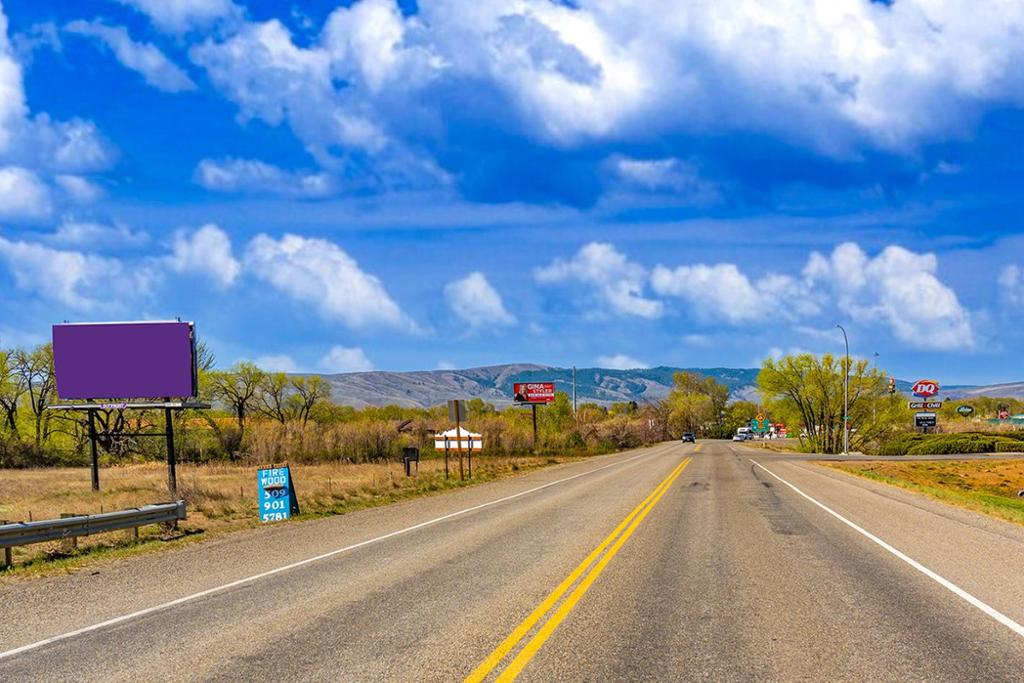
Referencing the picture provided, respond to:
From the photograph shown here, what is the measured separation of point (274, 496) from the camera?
2077 cm

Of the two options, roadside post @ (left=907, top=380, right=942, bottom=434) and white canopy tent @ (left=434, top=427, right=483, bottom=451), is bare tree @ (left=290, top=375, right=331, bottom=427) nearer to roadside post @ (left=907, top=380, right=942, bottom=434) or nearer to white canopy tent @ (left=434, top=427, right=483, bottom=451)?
white canopy tent @ (left=434, top=427, right=483, bottom=451)

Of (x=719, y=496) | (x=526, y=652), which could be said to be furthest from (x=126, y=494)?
(x=526, y=652)

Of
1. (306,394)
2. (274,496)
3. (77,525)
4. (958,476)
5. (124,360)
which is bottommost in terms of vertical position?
(958,476)

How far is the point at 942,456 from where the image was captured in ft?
A: 201

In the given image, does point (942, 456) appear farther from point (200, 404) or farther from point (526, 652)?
point (526, 652)

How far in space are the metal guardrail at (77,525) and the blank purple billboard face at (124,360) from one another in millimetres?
14289

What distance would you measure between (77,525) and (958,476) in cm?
4410

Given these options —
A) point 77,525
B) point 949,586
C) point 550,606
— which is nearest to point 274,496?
point 77,525

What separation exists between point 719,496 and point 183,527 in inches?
593

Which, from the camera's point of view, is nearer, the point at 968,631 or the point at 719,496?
the point at 968,631

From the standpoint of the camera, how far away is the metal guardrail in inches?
538

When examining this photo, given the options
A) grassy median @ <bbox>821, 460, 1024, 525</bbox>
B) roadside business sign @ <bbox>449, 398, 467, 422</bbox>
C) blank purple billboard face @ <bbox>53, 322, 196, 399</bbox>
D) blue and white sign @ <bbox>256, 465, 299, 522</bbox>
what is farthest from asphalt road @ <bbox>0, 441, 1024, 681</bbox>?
blank purple billboard face @ <bbox>53, 322, 196, 399</bbox>

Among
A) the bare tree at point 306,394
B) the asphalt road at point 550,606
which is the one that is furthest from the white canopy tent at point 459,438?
the bare tree at point 306,394

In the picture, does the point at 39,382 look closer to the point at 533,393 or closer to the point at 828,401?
the point at 533,393
